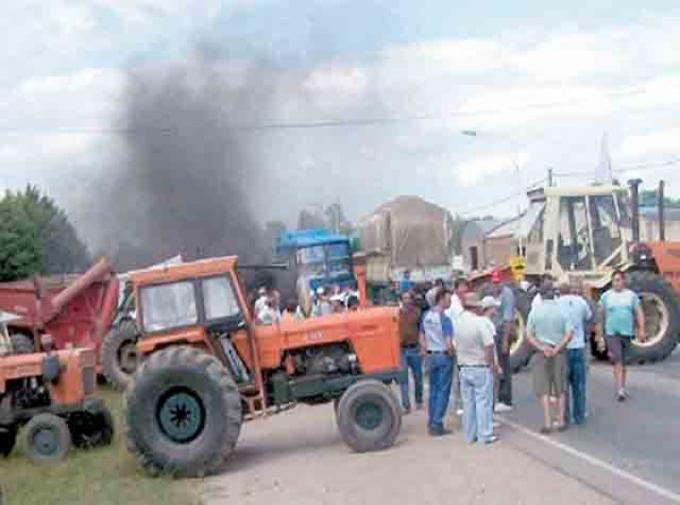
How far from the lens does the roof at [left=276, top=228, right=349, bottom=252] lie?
41.0 m

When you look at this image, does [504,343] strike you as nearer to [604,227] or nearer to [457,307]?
[457,307]

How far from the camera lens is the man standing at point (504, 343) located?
17312mm

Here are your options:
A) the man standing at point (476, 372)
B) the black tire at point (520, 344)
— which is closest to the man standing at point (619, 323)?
the man standing at point (476, 372)

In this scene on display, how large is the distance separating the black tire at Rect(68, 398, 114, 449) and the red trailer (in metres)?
9.23

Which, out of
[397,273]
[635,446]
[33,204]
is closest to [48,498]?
[635,446]

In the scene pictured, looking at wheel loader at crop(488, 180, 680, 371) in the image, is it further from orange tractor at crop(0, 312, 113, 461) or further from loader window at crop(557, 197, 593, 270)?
orange tractor at crop(0, 312, 113, 461)

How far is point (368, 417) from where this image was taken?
15.3 metres

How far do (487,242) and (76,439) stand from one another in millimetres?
30773

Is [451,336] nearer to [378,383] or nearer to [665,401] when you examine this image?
[378,383]

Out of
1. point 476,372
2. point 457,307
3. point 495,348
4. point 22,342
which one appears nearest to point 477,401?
point 476,372

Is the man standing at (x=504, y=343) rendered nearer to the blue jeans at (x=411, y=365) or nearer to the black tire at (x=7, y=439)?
the blue jeans at (x=411, y=365)

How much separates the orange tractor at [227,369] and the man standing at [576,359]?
6.60ft

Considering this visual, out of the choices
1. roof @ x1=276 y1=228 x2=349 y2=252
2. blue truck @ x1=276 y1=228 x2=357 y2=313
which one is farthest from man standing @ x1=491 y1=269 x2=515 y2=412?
roof @ x1=276 y1=228 x2=349 y2=252

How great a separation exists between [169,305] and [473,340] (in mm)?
3421
